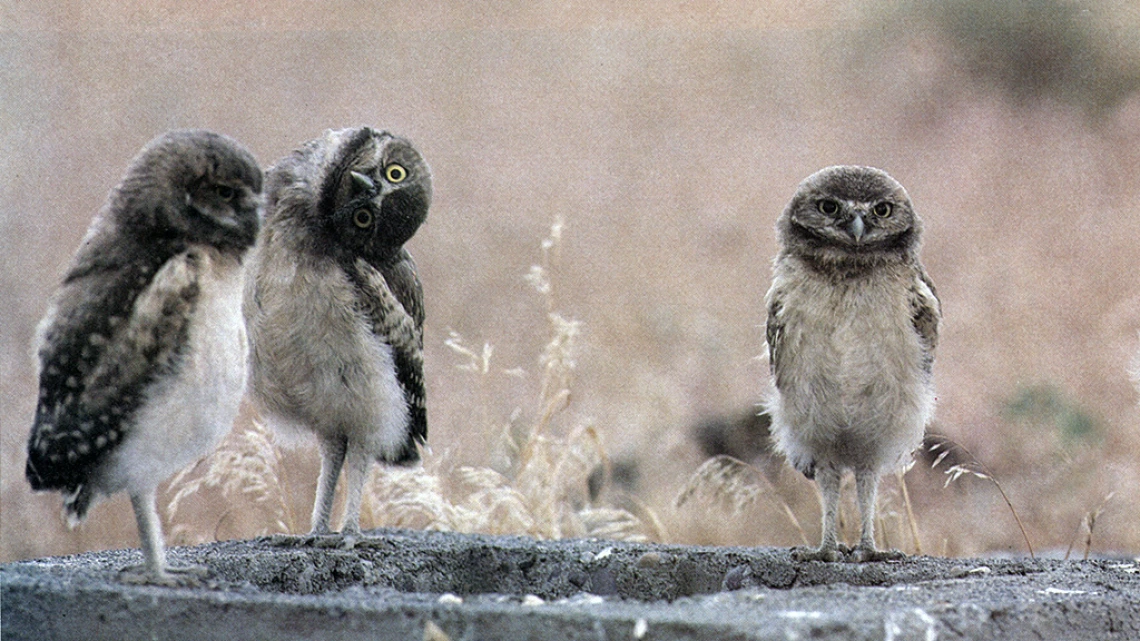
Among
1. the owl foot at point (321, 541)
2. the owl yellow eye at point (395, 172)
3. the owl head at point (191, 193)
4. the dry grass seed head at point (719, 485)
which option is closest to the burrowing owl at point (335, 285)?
the owl yellow eye at point (395, 172)

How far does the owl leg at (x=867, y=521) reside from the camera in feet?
10.2

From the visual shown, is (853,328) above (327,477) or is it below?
above

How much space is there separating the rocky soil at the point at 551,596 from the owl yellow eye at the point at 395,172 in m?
0.85

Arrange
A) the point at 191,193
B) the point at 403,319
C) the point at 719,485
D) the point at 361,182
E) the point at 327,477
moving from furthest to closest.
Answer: the point at 719,485
the point at 327,477
the point at 403,319
the point at 361,182
the point at 191,193

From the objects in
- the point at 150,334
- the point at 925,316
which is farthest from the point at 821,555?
the point at 150,334

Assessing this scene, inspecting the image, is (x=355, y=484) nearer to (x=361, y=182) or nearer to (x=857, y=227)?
(x=361, y=182)

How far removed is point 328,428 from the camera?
315 centimetres

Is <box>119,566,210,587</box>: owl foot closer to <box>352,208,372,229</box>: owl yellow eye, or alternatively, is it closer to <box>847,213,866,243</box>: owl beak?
<box>352,208,372,229</box>: owl yellow eye

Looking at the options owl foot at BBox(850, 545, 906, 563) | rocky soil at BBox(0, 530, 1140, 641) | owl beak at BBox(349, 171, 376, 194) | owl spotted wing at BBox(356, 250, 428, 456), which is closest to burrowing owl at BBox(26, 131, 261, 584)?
rocky soil at BBox(0, 530, 1140, 641)

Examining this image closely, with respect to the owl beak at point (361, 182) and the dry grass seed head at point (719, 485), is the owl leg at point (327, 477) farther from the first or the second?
the dry grass seed head at point (719, 485)

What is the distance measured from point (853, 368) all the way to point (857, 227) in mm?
330

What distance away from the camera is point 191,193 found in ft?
7.97

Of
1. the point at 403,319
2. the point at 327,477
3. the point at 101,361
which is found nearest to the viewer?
the point at 101,361

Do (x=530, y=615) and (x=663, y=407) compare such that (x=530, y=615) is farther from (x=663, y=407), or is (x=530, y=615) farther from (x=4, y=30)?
(x=663, y=407)
